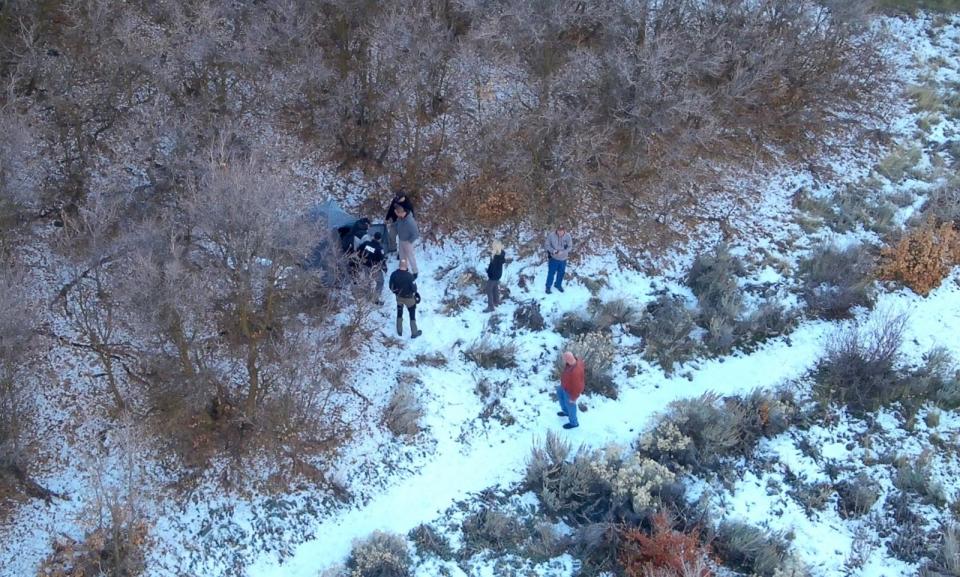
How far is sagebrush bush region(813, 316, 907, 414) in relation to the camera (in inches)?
440

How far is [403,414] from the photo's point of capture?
10.5 meters

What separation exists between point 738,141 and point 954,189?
392 centimetres

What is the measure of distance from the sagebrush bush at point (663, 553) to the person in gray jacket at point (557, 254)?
166 inches

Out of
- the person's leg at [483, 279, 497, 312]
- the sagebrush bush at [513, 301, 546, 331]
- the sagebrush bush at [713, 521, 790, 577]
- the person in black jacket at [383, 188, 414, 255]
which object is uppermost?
the person in black jacket at [383, 188, 414, 255]

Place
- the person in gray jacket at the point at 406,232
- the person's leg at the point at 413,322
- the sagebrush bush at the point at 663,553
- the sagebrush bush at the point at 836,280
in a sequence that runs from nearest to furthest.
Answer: the sagebrush bush at the point at 663,553, the person's leg at the point at 413,322, the person in gray jacket at the point at 406,232, the sagebrush bush at the point at 836,280

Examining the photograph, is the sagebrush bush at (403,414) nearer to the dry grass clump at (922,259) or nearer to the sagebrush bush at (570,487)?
the sagebrush bush at (570,487)

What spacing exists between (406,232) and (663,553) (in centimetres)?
574

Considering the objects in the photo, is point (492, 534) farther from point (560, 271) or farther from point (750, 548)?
point (560, 271)

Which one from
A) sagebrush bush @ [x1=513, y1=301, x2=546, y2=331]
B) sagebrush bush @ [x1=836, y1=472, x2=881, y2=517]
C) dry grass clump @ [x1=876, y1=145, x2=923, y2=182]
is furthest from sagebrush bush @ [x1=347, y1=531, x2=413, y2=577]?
dry grass clump @ [x1=876, y1=145, x2=923, y2=182]

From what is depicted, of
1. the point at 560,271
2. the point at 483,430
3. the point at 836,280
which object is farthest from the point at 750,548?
the point at 836,280

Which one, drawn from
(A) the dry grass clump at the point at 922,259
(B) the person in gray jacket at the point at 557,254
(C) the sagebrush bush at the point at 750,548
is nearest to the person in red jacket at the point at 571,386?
(B) the person in gray jacket at the point at 557,254

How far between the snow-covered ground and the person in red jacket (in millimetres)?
304

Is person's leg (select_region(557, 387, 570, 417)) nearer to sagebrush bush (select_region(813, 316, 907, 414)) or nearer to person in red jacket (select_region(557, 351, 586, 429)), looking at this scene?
person in red jacket (select_region(557, 351, 586, 429))

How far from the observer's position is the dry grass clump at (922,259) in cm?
1271
